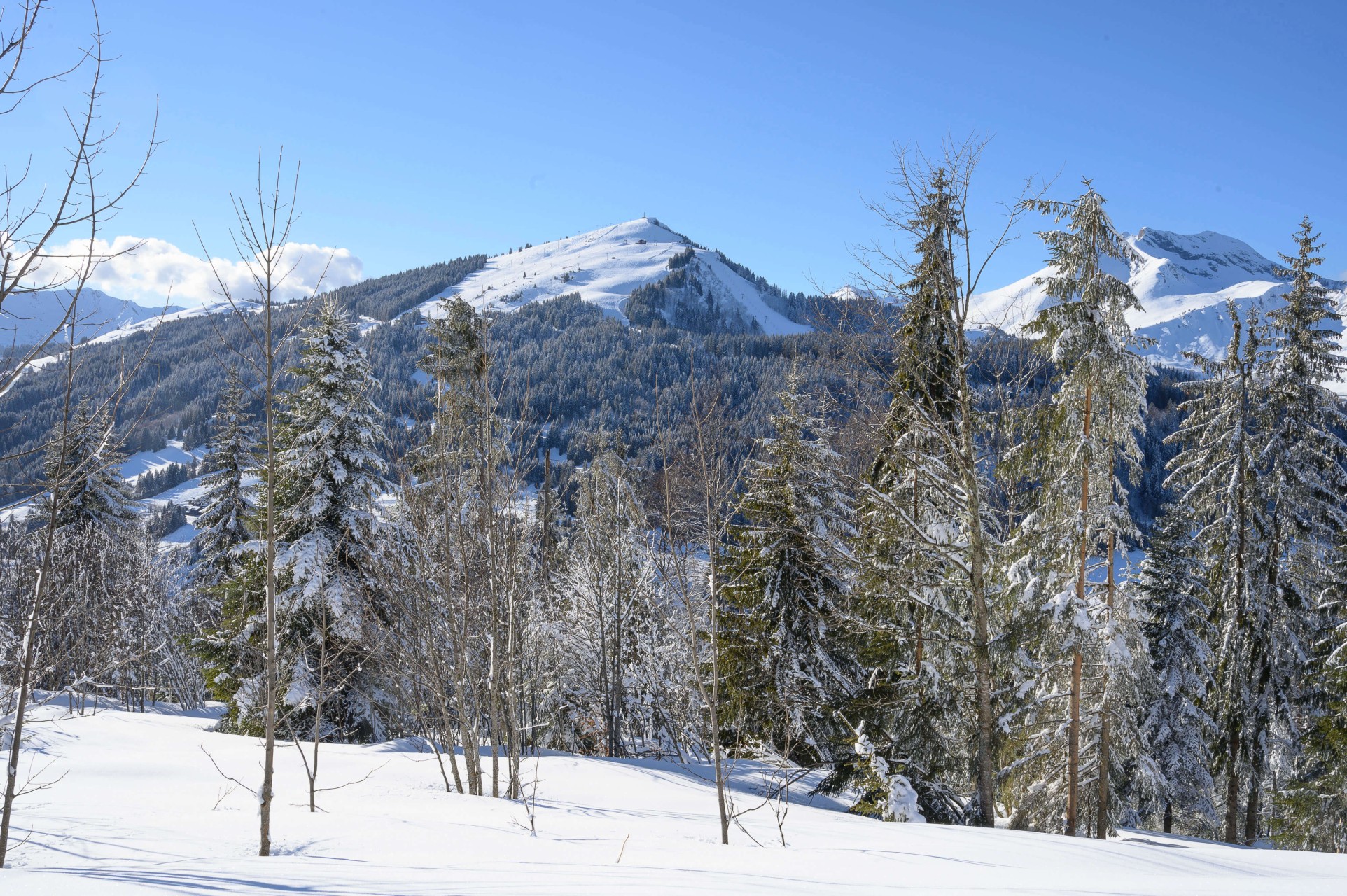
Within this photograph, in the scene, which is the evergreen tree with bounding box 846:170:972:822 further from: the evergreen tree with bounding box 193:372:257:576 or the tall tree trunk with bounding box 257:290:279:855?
the evergreen tree with bounding box 193:372:257:576

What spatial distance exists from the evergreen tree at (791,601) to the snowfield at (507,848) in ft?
6.99

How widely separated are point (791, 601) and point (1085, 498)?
6.04 m

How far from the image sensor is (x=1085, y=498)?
1167 centimetres

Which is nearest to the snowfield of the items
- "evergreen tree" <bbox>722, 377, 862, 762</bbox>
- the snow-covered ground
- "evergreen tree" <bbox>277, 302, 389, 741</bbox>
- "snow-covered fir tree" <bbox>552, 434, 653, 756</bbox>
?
"evergreen tree" <bbox>722, 377, 862, 762</bbox>

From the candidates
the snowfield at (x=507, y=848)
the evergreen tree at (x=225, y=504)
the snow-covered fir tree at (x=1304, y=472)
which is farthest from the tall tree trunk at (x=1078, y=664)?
the evergreen tree at (x=225, y=504)

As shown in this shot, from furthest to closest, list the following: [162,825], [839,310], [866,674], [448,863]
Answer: [866,674] < [839,310] < [162,825] < [448,863]

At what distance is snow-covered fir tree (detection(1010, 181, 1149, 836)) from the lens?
37.1 ft

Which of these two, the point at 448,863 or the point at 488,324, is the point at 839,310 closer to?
the point at 488,324

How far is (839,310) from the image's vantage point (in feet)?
37.2

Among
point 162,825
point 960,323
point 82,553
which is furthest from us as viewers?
point 82,553

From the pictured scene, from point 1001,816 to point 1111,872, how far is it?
11085mm

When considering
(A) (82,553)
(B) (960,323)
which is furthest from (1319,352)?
(A) (82,553)

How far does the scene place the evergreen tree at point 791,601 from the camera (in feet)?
49.2

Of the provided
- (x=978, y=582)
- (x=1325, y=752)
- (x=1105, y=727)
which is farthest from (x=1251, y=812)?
(x=978, y=582)
